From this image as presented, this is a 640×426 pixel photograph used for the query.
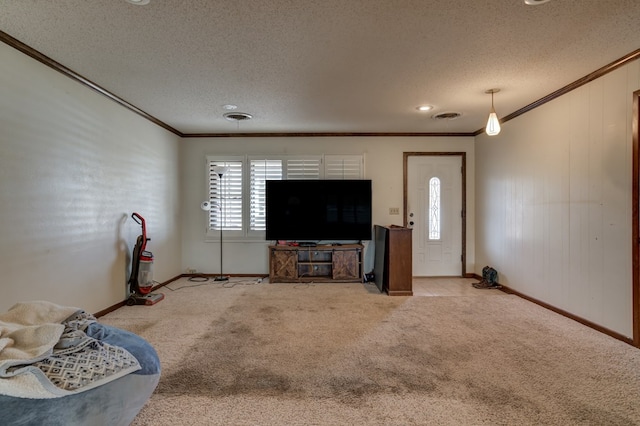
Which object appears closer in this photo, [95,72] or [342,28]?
[342,28]

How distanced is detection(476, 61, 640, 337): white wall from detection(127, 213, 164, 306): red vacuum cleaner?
4.91 meters

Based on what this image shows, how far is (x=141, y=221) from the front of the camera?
411 cm

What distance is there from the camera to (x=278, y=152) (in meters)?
5.48

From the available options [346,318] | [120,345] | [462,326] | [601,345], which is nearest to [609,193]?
[601,345]

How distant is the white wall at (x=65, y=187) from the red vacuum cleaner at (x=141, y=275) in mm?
125

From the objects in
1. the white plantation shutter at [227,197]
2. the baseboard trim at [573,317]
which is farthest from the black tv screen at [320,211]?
the baseboard trim at [573,317]

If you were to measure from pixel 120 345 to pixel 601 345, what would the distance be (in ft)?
12.1

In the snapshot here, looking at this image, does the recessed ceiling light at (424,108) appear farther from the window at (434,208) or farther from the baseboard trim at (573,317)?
the baseboard trim at (573,317)

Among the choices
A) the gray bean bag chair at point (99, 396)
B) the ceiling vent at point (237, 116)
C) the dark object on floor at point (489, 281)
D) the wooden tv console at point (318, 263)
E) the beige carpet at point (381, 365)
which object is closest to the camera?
the gray bean bag chair at point (99, 396)

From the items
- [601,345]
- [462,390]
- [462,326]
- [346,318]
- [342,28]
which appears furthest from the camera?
[346,318]

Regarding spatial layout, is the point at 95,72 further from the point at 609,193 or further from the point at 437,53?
the point at 609,193

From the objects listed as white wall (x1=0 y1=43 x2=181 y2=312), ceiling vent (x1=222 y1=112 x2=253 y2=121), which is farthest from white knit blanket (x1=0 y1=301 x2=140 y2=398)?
ceiling vent (x1=222 y1=112 x2=253 y2=121)

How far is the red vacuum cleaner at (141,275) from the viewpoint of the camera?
3891 mm

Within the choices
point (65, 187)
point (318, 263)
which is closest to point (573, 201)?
point (318, 263)
